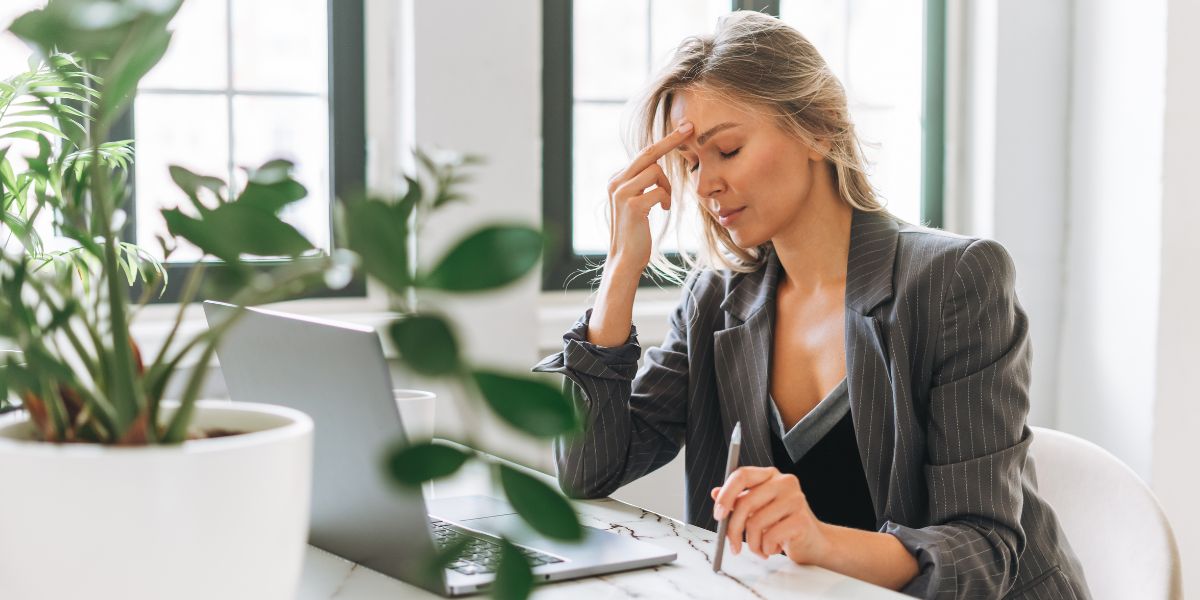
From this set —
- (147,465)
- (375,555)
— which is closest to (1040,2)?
(375,555)

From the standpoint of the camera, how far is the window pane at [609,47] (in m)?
2.67

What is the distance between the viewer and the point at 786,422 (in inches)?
61.8

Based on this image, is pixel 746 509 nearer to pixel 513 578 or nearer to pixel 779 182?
pixel 779 182

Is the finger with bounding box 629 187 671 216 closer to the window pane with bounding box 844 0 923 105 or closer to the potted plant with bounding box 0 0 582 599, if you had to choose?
the potted plant with bounding box 0 0 582 599

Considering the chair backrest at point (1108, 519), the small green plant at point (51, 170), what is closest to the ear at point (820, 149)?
the chair backrest at point (1108, 519)

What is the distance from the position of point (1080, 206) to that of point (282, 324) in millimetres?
2235

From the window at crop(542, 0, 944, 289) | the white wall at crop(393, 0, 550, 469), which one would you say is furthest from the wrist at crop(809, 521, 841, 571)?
the window at crop(542, 0, 944, 289)

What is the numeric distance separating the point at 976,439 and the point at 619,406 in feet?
1.61

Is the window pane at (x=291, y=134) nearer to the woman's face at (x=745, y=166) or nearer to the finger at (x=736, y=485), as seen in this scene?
the woman's face at (x=745, y=166)

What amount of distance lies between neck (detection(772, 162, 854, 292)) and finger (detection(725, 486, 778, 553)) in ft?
1.88

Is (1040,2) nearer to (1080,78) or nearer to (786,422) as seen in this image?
(1080,78)

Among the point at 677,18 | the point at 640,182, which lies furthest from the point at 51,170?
the point at 677,18

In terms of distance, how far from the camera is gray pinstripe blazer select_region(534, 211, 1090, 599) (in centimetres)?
128

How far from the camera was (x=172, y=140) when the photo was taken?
7.81 ft
